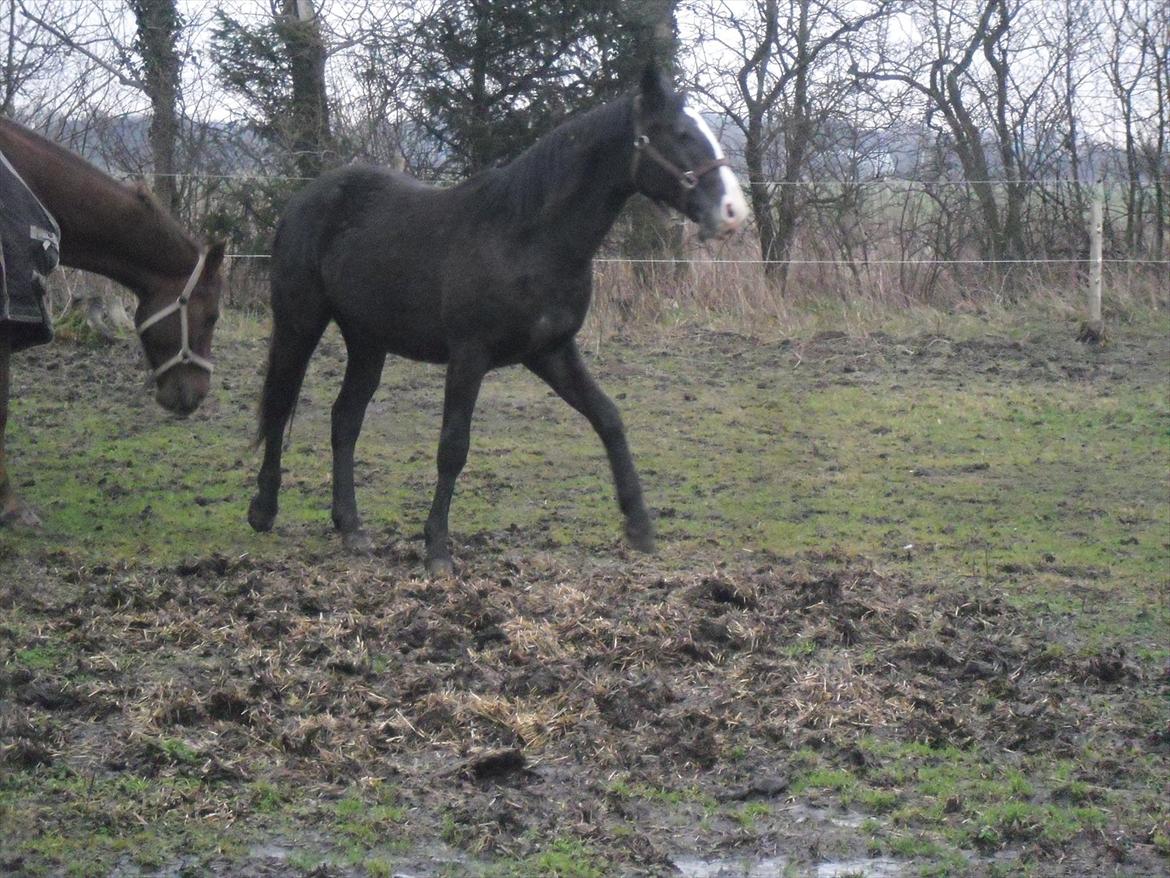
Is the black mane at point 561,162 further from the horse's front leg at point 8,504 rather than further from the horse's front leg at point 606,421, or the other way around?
the horse's front leg at point 8,504

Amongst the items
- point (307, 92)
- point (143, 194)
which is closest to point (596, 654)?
point (143, 194)

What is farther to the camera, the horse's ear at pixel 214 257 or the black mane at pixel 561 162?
the horse's ear at pixel 214 257

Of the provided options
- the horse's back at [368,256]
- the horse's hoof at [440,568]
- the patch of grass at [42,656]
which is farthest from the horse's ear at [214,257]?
the patch of grass at [42,656]

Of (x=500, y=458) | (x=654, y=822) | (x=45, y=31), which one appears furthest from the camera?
(x=45, y=31)

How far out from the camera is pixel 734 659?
16.0ft

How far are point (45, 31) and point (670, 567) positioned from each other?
41.5ft

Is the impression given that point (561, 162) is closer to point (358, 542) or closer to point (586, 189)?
point (586, 189)

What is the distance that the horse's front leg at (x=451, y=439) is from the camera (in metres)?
6.08

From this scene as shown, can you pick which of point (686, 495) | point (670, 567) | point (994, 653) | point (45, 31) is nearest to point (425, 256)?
point (670, 567)

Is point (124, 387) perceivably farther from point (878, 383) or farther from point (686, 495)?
point (878, 383)

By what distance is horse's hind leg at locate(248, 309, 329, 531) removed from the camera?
274 inches

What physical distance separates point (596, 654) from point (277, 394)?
9.54 feet

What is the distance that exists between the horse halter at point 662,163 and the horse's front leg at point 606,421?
890 millimetres

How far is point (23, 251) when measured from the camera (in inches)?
228
